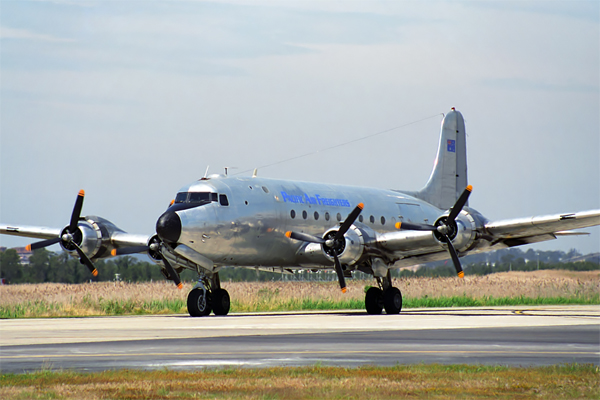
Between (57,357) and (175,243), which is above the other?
(175,243)

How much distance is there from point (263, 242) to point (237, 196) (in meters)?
1.77

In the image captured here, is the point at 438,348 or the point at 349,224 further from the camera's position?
the point at 349,224

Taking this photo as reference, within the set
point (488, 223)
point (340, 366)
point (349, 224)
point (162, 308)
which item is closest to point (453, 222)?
point (488, 223)

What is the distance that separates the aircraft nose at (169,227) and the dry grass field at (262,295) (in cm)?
756

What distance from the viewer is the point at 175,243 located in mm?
24094

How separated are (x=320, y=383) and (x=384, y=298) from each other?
1796 centimetres

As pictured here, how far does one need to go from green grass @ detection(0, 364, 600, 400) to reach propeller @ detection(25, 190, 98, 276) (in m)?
17.4

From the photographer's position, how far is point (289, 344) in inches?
581

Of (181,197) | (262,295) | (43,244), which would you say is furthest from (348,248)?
(43,244)

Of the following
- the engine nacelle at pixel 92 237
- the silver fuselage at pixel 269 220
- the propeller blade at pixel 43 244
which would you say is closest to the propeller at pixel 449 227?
the silver fuselage at pixel 269 220

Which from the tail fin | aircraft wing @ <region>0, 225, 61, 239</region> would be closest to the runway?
aircraft wing @ <region>0, 225, 61, 239</region>

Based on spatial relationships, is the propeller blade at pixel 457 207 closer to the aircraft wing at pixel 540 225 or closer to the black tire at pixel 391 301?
the aircraft wing at pixel 540 225

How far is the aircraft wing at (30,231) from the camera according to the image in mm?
29106

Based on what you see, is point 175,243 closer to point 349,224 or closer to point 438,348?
point 349,224
